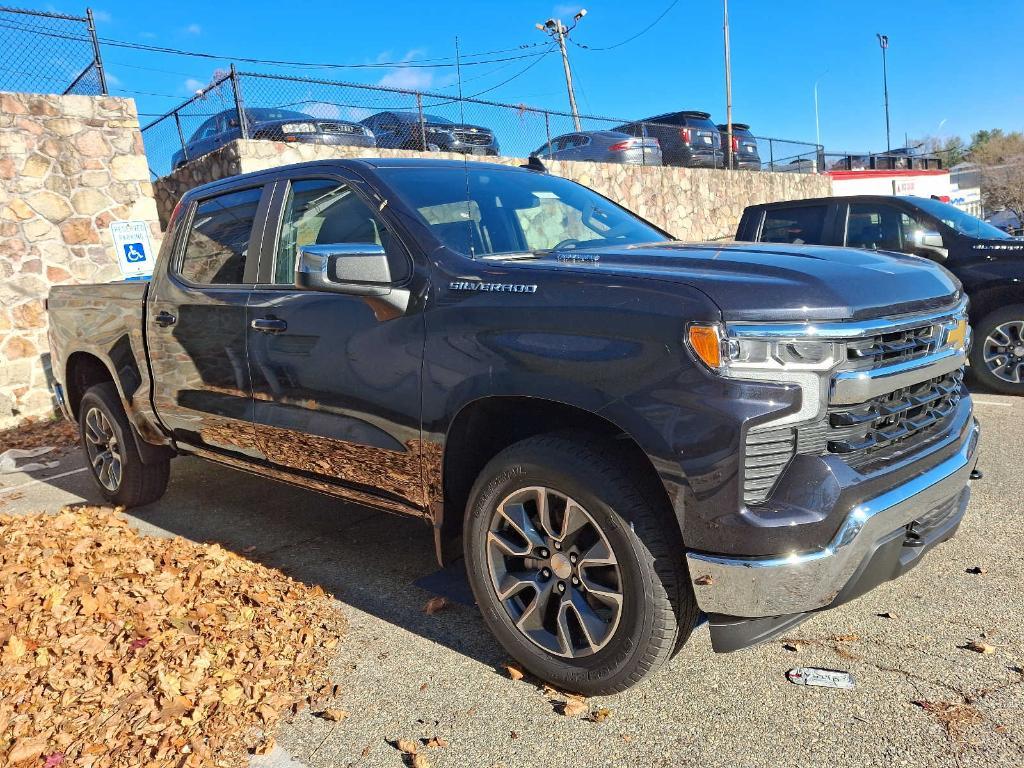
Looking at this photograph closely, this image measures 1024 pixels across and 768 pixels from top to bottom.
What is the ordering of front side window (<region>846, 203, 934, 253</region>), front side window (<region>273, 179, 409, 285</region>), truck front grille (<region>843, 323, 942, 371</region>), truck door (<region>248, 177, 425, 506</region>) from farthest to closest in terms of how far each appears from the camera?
front side window (<region>846, 203, 934, 253</region>)
front side window (<region>273, 179, 409, 285</region>)
truck door (<region>248, 177, 425, 506</region>)
truck front grille (<region>843, 323, 942, 371</region>)

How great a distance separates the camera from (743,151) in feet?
69.7

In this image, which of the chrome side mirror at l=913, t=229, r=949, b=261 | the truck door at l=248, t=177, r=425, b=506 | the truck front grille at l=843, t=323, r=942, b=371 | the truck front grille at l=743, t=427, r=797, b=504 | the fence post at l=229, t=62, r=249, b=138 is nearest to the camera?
the truck front grille at l=743, t=427, r=797, b=504

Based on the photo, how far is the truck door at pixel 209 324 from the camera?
3910 mm

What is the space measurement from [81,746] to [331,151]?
9.69 meters

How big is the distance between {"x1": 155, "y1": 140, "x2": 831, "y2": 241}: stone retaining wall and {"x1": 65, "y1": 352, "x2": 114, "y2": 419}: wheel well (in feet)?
16.8

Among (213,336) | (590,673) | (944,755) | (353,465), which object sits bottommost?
(944,755)

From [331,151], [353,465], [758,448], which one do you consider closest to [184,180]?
[331,151]

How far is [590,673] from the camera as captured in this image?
8.74 feet

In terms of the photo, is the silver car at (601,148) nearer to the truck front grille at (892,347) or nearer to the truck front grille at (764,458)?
the truck front grille at (892,347)

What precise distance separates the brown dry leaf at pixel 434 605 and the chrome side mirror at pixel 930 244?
543cm

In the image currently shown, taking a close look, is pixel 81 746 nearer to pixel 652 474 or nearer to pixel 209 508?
pixel 652 474

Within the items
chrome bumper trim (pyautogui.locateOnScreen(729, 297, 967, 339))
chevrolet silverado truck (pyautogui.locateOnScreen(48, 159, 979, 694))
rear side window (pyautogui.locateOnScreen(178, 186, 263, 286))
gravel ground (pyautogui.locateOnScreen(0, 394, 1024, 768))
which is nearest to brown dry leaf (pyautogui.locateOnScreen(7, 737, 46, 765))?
gravel ground (pyautogui.locateOnScreen(0, 394, 1024, 768))

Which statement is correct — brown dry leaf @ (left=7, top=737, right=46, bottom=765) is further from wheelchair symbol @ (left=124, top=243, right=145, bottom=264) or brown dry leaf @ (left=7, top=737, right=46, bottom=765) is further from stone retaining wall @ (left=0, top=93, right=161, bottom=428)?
wheelchair symbol @ (left=124, top=243, right=145, bottom=264)

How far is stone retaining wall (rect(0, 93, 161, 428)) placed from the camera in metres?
8.75
